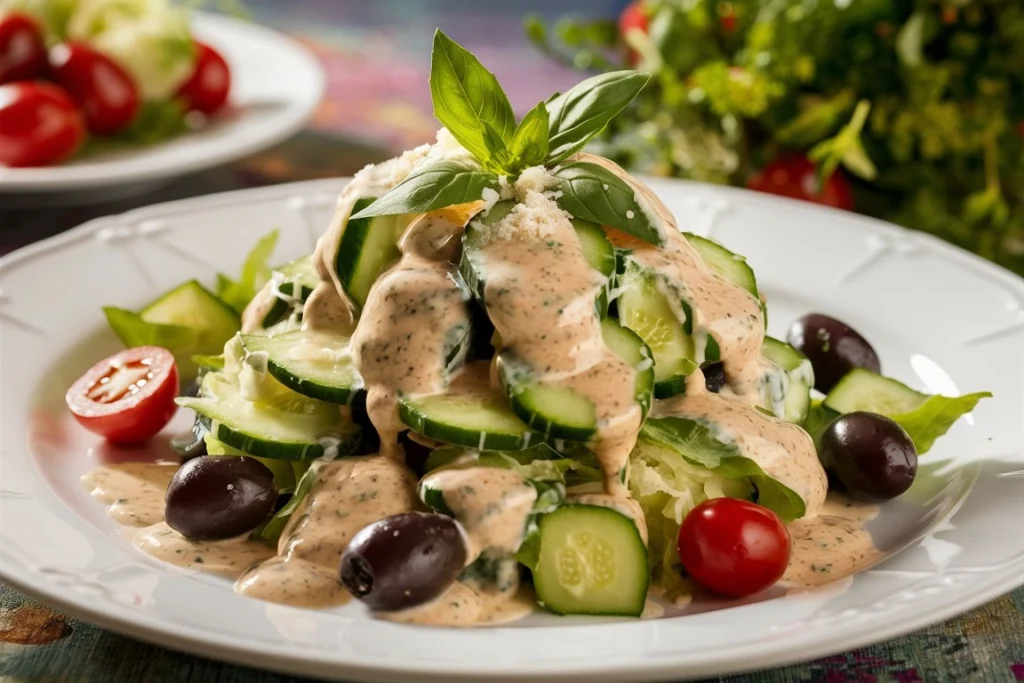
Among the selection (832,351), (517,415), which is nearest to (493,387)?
(517,415)

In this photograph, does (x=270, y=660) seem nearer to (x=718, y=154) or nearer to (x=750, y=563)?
(x=750, y=563)

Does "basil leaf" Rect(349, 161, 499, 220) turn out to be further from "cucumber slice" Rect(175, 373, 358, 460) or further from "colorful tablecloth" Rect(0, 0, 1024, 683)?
"colorful tablecloth" Rect(0, 0, 1024, 683)

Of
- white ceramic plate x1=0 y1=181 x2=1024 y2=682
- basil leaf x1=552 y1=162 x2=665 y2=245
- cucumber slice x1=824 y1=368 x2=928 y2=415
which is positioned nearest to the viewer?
white ceramic plate x1=0 y1=181 x2=1024 y2=682

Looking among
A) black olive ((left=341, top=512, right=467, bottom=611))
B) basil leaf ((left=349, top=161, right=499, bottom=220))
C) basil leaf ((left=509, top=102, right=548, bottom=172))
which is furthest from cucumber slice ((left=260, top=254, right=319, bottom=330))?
black olive ((left=341, top=512, right=467, bottom=611))

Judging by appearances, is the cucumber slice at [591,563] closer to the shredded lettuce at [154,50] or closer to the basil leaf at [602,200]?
the basil leaf at [602,200]

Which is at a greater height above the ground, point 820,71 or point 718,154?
point 820,71

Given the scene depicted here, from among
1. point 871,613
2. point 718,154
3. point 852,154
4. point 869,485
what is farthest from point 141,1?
point 871,613
